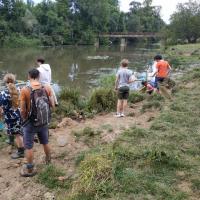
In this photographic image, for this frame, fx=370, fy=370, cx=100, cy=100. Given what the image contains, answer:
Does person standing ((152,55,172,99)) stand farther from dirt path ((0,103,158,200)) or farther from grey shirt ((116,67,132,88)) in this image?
grey shirt ((116,67,132,88))

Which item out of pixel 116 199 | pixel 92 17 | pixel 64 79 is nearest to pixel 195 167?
pixel 116 199

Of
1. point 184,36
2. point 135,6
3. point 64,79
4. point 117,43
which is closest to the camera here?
point 64,79

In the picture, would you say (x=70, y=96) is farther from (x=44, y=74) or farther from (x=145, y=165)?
(x=145, y=165)

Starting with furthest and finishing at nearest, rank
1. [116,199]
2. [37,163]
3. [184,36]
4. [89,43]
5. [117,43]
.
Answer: [117,43]
[89,43]
[184,36]
[37,163]
[116,199]

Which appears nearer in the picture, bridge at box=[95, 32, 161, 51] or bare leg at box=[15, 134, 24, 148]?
bare leg at box=[15, 134, 24, 148]

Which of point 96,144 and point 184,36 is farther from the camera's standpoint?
point 184,36

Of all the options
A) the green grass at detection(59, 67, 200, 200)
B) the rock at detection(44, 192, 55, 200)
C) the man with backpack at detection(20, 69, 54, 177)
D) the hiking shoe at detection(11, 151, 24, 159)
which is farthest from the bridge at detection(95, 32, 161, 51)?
the rock at detection(44, 192, 55, 200)

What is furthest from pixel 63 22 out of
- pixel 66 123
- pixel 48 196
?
pixel 48 196

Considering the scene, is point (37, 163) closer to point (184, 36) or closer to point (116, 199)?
point (116, 199)

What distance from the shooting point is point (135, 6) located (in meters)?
108

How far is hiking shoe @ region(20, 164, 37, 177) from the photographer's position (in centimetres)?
579

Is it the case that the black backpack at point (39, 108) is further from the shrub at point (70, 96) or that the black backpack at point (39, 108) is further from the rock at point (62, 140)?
the shrub at point (70, 96)

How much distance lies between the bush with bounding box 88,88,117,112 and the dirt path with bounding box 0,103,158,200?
20.0 inches

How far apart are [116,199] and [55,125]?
13.2ft
